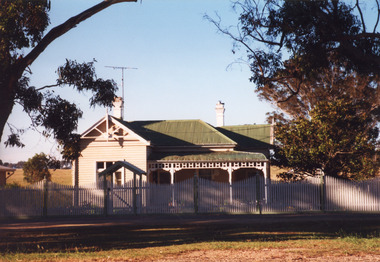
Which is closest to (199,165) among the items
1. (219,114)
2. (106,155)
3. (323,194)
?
(106,155)

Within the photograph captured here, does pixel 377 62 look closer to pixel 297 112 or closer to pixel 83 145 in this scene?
pixel 83 145

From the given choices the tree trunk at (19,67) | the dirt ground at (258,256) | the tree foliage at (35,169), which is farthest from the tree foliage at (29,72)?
the tree foliage at (35,169)

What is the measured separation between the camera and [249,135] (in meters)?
36.5

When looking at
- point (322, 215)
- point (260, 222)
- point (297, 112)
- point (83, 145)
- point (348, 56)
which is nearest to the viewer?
point (348, 56)

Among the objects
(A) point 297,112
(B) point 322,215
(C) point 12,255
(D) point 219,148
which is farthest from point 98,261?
(A) point 297,112

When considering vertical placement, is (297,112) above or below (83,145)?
above

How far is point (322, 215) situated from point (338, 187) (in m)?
1.98

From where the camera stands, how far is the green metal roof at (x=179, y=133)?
3200 centimetres

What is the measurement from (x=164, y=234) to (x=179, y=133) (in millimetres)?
17168

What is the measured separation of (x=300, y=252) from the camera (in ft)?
39.6

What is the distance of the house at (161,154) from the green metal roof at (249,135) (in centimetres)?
92

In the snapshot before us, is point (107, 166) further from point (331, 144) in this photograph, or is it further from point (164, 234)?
point (164, 234)

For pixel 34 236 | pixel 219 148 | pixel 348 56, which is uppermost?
pixel 348 56

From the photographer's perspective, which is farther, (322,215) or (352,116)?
(352,116)
